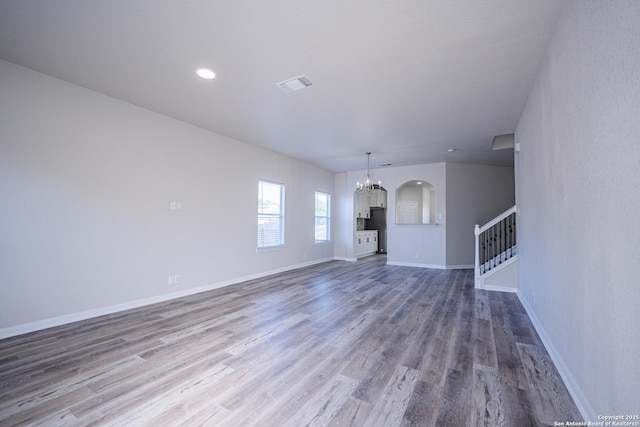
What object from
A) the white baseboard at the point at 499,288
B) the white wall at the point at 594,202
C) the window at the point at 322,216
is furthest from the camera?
the window at the point at 322,216

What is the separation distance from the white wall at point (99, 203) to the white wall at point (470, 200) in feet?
17.7

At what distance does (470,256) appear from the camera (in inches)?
279

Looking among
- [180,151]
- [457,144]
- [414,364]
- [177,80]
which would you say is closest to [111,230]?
[180,151]

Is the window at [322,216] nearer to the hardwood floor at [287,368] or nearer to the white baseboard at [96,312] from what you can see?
the white baseboard at [96,312]

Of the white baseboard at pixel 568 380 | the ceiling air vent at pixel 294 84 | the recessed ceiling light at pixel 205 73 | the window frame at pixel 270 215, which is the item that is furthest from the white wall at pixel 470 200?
the recessed ceiling light at pixel 205 73

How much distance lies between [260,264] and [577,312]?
5012 mm

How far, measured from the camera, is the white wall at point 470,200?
6.95 m

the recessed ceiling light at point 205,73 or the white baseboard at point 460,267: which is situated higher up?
the recessed ceiling light at point 205,73

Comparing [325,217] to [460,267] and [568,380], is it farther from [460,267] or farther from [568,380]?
[568,380]

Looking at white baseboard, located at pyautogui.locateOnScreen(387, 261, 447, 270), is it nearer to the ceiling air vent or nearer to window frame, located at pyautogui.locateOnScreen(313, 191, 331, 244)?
window frame, located at pyautogui.locateOnScreen(313, 191, 331, 244)

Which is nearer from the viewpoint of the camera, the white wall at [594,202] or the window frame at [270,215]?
the white wall at [594,202]

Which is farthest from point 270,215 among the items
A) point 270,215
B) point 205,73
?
point 205,73

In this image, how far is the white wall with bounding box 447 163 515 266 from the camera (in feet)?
22.8

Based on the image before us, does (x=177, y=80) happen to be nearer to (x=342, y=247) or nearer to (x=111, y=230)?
(x=111, y=230)
